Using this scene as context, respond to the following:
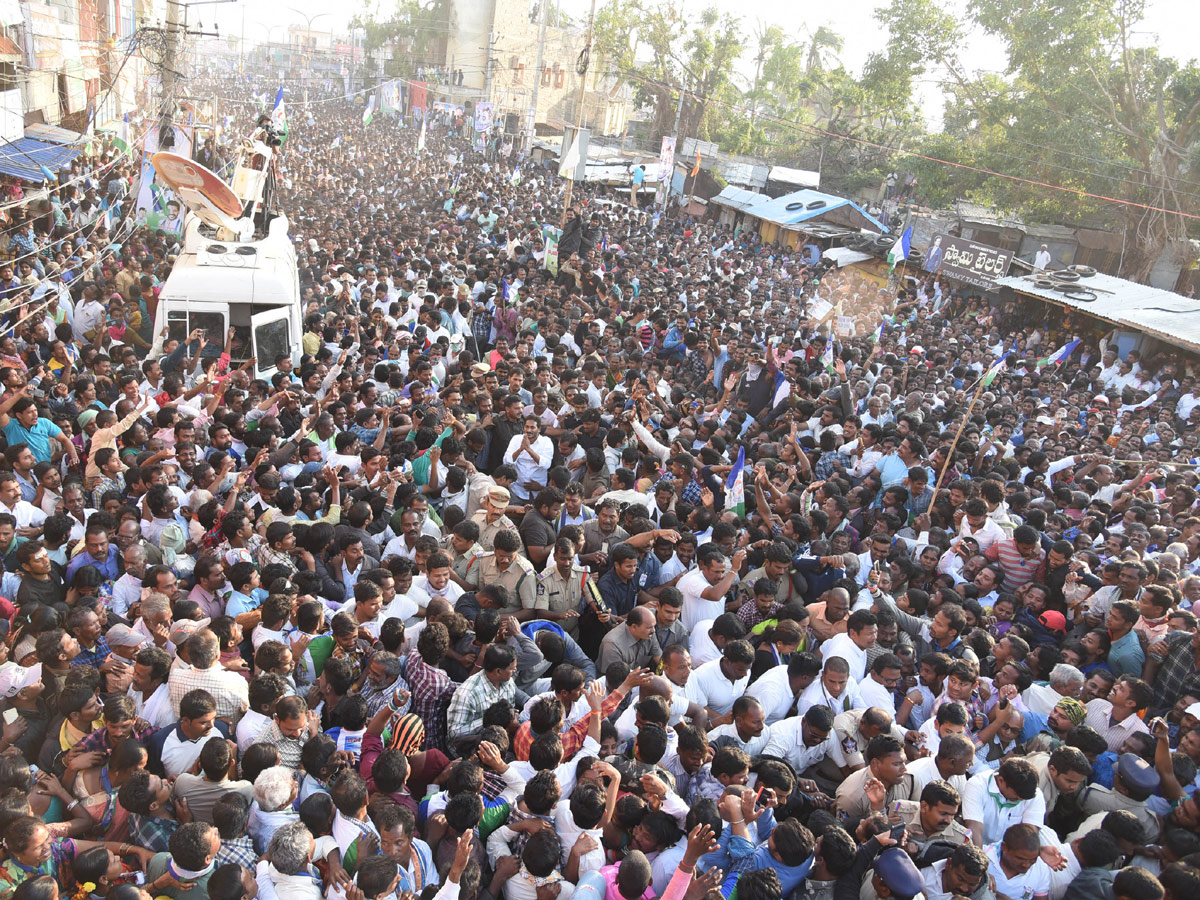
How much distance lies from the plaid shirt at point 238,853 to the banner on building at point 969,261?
60.6 ft

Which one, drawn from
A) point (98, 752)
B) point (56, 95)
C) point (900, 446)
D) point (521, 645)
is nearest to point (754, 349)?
point (900, 446)

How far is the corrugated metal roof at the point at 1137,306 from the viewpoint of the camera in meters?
14.1

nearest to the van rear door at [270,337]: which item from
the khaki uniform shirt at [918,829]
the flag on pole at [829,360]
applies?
the flag on pole at [829,360]

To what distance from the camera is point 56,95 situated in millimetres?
19203

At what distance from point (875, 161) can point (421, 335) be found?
29721mm

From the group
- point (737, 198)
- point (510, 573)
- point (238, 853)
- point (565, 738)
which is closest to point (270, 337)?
point (510, 573)

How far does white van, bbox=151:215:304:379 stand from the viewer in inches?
326

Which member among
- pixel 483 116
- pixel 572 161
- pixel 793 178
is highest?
pixel 483 116

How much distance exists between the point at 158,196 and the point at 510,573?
14.8 m

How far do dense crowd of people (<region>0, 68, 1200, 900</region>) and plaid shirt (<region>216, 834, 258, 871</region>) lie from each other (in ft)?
0.05

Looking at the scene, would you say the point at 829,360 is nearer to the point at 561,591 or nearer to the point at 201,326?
the point at 561,591

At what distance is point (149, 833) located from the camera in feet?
10.3

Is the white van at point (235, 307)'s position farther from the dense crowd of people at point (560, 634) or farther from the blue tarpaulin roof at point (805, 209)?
the blue tarpaulin roof at point (805, 209)

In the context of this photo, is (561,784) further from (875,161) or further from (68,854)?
(875,161)
